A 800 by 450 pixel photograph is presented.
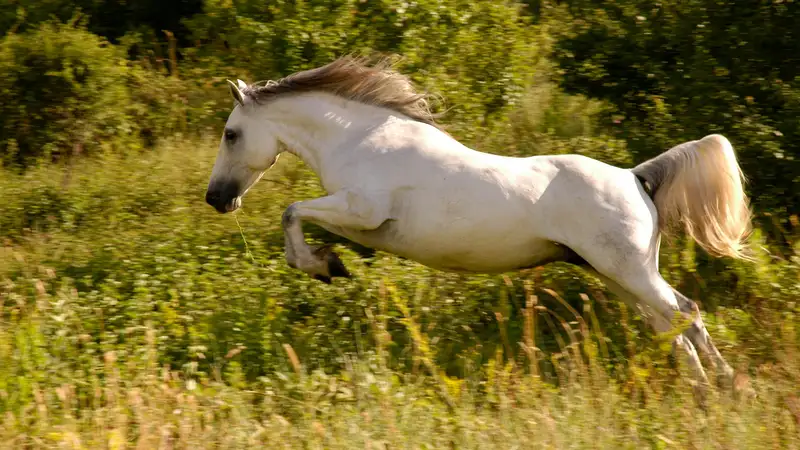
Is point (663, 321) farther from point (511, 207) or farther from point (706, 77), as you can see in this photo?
point (706, 77)

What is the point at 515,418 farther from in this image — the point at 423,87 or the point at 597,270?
the point at 423,87

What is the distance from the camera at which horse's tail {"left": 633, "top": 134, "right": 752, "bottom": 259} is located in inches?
236

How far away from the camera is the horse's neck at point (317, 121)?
20.5 ft

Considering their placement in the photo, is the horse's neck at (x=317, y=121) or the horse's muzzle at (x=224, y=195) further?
the horse's muzzle at (x=224, y=195)

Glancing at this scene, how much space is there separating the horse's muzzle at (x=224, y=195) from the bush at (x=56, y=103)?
171 inches

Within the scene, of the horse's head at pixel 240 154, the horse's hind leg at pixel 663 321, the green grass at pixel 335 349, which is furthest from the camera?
the horse's head at pixel 240 154

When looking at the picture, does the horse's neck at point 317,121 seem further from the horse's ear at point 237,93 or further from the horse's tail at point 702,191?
the horse's tail at point 702,191

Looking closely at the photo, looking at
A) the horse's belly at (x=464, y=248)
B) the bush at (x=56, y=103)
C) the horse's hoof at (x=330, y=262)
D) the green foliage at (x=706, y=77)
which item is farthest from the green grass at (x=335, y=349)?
the bush at (x=56, y=103)

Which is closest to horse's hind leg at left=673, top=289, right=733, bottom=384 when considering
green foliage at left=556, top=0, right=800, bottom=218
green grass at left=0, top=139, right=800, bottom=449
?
green grass at left=0, top=139, right=800, bottom=449

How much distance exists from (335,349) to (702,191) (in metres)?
2.22

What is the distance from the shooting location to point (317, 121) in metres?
6.30

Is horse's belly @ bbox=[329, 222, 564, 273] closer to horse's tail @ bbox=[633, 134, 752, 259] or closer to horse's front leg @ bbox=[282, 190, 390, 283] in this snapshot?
horse's front leg @ bbox=[282, 190, 390, 283]

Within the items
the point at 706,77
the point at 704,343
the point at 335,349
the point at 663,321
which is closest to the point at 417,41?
the point at 706,77

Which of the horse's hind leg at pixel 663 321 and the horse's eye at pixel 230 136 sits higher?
the horse's eye at pixel 230 136
